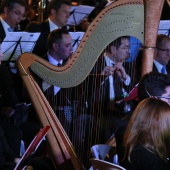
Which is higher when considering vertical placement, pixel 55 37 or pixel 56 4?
pixel 56 4

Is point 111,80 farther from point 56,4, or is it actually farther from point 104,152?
point 56,4

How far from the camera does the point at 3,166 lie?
10.1ft

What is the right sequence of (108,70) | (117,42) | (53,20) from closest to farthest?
(117,42), (108,70), (53,20)

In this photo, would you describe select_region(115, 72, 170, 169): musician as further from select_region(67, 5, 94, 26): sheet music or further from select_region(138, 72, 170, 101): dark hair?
select_region(67, 5, 94, 26): sheet music

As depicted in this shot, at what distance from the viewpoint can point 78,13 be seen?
6.20 m

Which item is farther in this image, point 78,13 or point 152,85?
point 78,13

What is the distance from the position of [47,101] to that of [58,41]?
1107mm

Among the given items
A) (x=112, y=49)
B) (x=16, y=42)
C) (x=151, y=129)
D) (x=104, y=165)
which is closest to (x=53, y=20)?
(x=16, y=42)

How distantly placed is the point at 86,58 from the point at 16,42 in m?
1.13

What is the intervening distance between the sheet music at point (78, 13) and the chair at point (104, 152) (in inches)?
136

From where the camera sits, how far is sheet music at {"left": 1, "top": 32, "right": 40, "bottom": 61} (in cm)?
421

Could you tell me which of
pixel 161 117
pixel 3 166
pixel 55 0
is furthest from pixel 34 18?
pixel 161 117

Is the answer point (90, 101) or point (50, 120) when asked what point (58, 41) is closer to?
point (90, 101)

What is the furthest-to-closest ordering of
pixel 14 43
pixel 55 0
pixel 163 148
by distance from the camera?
1. pixel 55 0
2. pixel 14 43
3. pixel 163 148
